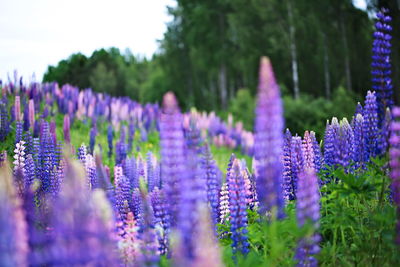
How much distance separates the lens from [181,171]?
2.37 m

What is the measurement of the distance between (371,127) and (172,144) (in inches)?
91.6

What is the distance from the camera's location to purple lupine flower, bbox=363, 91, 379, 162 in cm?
395

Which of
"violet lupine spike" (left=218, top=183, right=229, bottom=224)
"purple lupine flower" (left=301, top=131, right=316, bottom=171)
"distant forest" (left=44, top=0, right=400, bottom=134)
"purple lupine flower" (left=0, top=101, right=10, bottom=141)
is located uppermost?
"distant forest" (left=44, top=0, right=400, bottom=134)

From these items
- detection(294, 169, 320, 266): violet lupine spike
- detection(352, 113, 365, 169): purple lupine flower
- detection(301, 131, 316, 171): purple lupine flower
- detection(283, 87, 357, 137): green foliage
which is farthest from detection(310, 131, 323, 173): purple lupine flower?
detection(283, 87, 357, 137): green foliage

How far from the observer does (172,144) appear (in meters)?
2.47

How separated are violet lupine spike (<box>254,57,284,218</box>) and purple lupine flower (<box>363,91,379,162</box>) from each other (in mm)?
1612

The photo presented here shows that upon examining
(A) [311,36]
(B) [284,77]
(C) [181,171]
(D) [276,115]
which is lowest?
(C) [181,171]

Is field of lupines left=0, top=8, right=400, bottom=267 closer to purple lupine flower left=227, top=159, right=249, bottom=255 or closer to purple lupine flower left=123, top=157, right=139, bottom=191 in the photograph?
purple lupine flower left=227, top=159, right=249, bottom=255

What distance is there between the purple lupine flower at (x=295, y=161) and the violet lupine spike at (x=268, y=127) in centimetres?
123

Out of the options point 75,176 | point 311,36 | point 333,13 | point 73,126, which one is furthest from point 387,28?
point 311,36

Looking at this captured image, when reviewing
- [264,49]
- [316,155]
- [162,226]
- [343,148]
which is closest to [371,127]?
[343,148]

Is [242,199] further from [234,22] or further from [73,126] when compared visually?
[234,22]

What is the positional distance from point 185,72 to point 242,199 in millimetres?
35410

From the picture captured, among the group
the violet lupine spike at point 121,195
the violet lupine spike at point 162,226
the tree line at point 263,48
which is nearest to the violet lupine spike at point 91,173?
the violet lupine spike at point 121,195
